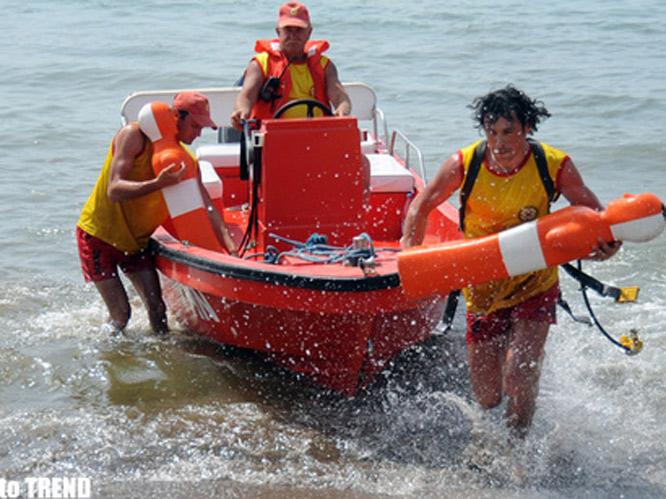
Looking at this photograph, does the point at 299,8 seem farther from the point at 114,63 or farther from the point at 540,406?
the point at 114,63

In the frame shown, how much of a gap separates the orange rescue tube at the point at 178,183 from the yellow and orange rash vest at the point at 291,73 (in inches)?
46.3

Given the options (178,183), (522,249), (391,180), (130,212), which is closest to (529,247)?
(522,249)

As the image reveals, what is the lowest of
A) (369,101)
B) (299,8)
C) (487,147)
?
(369,101)

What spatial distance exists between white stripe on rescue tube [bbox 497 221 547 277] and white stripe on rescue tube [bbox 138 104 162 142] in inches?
96.6

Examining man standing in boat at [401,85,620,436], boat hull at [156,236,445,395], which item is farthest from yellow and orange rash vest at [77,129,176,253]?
man standing in boat at [401,85,620,436]

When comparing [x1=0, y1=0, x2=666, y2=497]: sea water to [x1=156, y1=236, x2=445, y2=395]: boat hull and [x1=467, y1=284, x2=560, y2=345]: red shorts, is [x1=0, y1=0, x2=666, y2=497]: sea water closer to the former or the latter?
[x1=156, y1=236, x2=445, y2=395]: boat hull

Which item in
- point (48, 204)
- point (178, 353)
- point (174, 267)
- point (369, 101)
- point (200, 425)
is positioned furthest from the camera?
point (48, 204)

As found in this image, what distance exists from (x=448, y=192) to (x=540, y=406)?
1.76 meters

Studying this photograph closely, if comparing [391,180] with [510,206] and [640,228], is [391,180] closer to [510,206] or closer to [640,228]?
[510,206]

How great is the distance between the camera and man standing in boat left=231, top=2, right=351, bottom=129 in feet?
22.0

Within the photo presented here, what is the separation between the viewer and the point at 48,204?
1012 centimetres

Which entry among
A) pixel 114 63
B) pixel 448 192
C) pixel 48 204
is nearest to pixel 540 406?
pixel 448 192

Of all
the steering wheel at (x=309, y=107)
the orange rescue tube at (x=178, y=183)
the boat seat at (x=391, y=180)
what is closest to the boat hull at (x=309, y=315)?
the orange rescue tube at (x=178, y=183)

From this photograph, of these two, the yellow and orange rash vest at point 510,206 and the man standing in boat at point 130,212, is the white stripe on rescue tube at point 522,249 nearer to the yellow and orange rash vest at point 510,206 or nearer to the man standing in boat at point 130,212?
the yellow and orange rash vest at point 510,206
